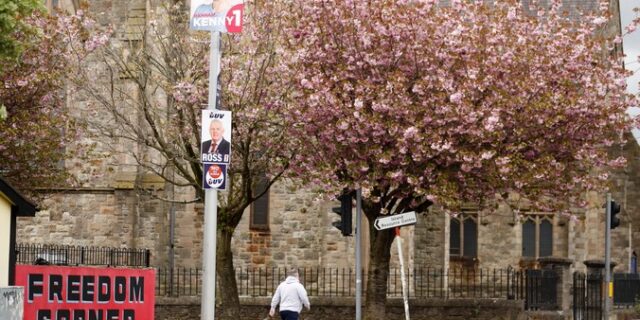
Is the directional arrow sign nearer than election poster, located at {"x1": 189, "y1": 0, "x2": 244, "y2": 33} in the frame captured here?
No

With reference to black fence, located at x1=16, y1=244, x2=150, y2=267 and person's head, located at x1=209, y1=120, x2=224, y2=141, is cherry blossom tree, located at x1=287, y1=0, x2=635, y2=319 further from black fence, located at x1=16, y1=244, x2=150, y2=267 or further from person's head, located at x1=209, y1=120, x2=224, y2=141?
black fence, located at x1=16, y1=244, x2=150, y2=267

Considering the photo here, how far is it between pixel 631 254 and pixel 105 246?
69.7ft

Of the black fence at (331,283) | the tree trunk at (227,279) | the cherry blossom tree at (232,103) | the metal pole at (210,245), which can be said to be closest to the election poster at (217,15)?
the metal pole at (210,245)

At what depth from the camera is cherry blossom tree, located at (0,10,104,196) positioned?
97.2 ft

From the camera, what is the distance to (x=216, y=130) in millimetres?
19578

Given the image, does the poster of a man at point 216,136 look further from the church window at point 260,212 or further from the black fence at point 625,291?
the church window at point 260,212

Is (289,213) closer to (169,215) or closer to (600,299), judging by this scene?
(169,215)

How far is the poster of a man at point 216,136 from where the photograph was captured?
19516 millimetres

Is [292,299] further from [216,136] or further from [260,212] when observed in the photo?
[260,212]

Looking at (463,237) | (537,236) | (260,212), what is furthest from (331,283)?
(537,236)

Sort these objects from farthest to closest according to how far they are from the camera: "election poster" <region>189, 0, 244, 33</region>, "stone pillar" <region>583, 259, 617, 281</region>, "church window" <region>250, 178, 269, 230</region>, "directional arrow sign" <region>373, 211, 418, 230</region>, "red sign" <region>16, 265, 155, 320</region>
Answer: "church window" <region>250, 178, 269, 230</region> → "stone pillar" <region>583, 259, 617, 281</region> → "directional arrow sign" <region>373, 211, 418, 230</region> → "election poster" <region>189, 0, 244, 33</region> → "red sign" <region>16, 265, 155, 320</region>

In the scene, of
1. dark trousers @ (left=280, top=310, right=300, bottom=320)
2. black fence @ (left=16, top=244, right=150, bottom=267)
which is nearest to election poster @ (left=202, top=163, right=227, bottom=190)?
dark trousers @ (left=280, top=310, right=300, bottom=320)

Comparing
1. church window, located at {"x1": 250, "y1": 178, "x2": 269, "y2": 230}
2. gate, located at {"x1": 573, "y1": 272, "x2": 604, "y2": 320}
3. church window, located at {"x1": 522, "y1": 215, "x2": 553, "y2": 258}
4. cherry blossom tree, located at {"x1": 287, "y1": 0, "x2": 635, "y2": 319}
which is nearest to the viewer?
cherry blossom tree, located at {"x1": 287, "y1": 0, "x2": 635, "y2": 319}

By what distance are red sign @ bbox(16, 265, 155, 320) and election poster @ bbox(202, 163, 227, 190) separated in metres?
1.96
